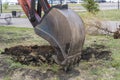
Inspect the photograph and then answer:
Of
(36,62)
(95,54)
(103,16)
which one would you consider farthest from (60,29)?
(103,16)

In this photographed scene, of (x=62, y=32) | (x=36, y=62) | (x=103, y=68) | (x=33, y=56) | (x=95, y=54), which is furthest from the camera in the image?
(x=95, y=54)

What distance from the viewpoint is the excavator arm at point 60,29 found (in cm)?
606

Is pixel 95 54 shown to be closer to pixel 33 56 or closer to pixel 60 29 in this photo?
pixel 33 56

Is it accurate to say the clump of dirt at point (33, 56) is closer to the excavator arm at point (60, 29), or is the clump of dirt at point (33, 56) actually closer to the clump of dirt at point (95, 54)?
the clump of dirt at point (95, 54)

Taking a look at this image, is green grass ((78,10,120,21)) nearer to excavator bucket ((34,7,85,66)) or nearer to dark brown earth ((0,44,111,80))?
dark brown earth ((0,44,111,80))

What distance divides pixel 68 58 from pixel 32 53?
1.96m

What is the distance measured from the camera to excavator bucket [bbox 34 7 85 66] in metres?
6.06

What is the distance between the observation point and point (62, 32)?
20.1ft

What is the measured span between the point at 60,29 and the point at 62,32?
0.08 metres

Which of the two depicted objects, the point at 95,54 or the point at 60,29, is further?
the point at 95,54

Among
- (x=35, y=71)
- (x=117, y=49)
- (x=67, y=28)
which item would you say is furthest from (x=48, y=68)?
(x=117, y=49)

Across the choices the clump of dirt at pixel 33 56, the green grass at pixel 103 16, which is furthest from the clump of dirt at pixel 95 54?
the green grass at pixel 103 16

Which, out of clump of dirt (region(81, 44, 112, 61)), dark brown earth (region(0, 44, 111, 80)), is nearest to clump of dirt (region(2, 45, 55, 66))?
dark brown earth (region(0, 44, 111, 80))

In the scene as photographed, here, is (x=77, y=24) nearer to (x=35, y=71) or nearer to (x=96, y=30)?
(x=35, y=71)
